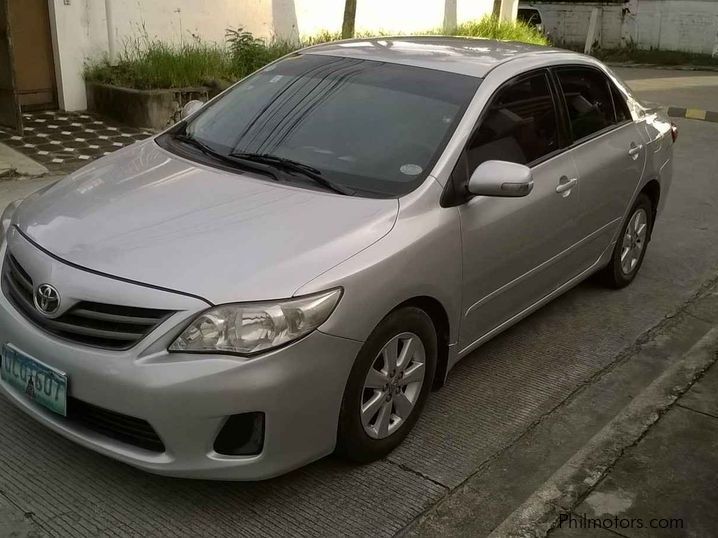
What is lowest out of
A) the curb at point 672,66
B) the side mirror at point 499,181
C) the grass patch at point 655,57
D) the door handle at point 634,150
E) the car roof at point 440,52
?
Answer: the curb at point 672,66

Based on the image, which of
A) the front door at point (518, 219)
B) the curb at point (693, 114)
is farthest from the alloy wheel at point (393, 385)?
the curb at point (693, 114)

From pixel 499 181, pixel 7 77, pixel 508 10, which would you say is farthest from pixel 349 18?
pixel 499 181

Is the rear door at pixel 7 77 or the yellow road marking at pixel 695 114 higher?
the rear door at pixel 7 77

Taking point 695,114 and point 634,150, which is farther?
point 695,114

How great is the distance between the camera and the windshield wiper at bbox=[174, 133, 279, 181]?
379 cm

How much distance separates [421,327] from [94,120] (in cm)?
738

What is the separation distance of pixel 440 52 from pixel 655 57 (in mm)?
22303

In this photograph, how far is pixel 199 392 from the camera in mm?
2812

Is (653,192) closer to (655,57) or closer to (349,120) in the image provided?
(349,120)

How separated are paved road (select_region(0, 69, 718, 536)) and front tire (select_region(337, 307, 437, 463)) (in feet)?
0.46

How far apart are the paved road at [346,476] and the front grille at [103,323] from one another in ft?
2.13

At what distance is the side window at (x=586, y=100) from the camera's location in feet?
15.5

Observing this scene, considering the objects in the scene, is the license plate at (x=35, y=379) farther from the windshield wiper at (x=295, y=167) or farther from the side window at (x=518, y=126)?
the side window at (x=518, y=126)

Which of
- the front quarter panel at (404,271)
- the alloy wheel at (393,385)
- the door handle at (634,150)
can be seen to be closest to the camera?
the front quarter panel at (404,271)
